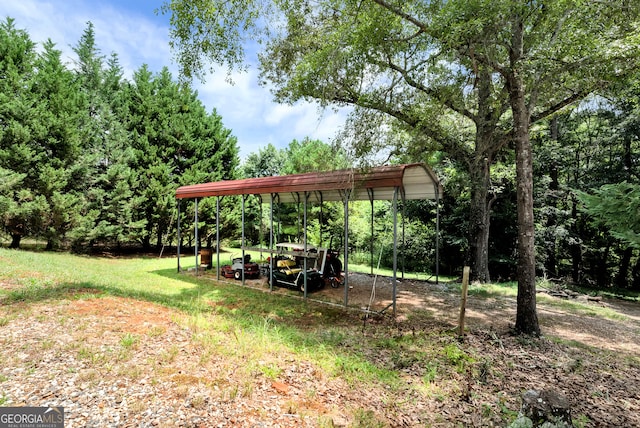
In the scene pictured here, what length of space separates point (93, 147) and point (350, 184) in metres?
16.2

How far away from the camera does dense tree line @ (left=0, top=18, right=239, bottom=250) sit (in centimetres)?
1312

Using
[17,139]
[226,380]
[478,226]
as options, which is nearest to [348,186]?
[226,380]

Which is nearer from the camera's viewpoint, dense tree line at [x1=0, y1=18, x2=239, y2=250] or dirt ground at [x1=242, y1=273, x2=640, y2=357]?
dirt ground at [x1=242, y1=273, x2=640, y2=357]

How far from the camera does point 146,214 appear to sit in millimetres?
17047

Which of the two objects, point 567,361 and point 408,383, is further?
point 567,361

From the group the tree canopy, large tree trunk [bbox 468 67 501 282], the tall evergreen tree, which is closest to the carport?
the tree canopy

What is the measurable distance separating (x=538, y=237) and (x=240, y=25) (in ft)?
53.1

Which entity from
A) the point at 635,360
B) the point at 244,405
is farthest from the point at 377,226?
the point at 244,405

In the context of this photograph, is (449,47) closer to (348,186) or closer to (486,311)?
(348,186)

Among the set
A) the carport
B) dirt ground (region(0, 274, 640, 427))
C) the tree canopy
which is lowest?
dirt ground (region(0, 274, 640, 427))

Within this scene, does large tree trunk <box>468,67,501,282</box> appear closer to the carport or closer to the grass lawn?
the carport

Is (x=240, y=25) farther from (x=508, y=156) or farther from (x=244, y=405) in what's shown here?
(x=508, y=156)

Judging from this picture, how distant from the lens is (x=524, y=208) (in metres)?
5.38

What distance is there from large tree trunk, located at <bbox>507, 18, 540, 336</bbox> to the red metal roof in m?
1.93
